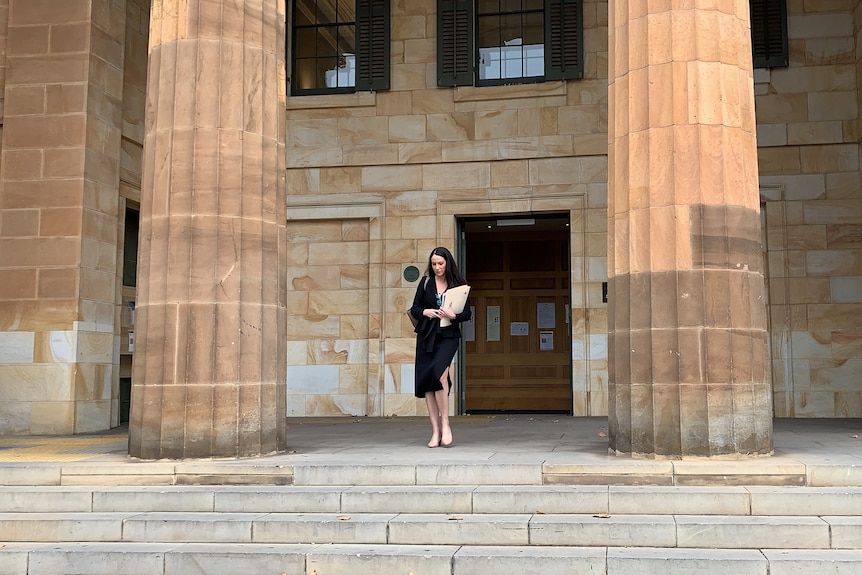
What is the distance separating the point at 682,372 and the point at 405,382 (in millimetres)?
7180

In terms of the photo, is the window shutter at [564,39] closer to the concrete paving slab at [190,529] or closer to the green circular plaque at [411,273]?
the green circular plaque at [411,273]

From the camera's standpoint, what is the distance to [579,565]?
6055 millimetres

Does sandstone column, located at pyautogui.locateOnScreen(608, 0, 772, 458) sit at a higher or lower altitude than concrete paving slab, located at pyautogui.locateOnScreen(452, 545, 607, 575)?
higher

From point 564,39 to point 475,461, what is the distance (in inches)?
353

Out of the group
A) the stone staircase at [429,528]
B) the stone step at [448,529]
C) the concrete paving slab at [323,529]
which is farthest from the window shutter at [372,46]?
the concrete paving slab at [323,529]

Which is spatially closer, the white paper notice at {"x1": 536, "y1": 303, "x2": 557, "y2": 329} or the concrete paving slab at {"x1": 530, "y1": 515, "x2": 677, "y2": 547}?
the concrete paving slab at {"x1": 530, "y1": 515, "x2": 677, "y2": 547}

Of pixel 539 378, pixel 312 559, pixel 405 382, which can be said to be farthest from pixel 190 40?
pixel 539 378

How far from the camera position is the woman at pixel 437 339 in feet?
31.1

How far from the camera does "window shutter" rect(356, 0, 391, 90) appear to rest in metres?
15.5

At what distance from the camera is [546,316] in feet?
64.6

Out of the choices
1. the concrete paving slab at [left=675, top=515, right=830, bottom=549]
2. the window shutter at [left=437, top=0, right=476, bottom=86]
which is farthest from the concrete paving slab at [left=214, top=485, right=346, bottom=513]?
the window shutter at [left=437, top=0, right=476, bottom=86]

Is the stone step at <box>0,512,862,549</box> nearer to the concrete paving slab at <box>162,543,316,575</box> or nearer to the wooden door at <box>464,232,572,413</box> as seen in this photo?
the concrete paving slab at <box>162,543,316,575</box>

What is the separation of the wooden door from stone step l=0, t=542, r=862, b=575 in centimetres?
1303

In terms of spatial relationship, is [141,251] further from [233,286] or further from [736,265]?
[736,265]
